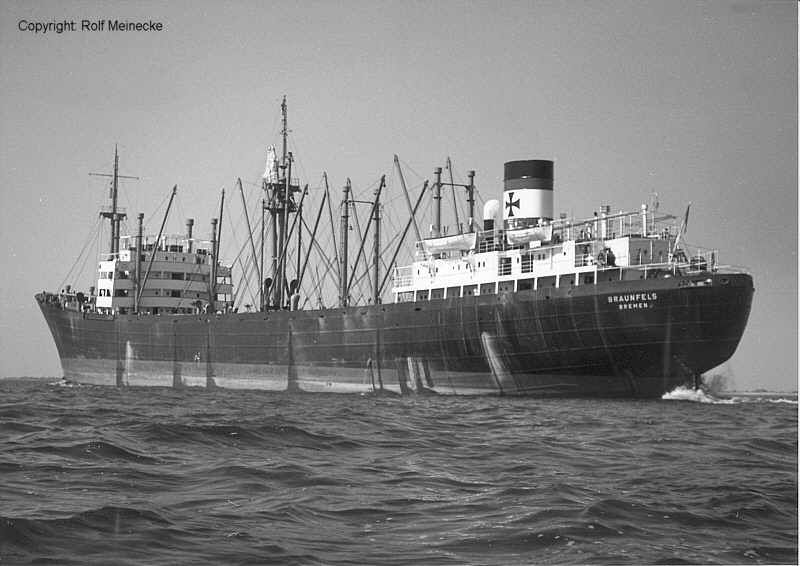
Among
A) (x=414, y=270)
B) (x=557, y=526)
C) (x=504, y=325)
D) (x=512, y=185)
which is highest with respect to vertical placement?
(x=512, y=185)

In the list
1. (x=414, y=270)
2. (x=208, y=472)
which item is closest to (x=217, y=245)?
(x=414, y=270)

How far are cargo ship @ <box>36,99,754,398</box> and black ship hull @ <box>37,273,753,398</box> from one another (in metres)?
0.04

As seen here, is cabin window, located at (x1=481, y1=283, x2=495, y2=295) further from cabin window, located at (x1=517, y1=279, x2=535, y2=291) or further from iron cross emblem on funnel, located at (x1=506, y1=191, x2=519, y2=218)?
iron cross emblem on funnel, located at (x1=506, y1=191, x2=519, y2=218)

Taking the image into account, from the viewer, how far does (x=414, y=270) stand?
3291 centimetres

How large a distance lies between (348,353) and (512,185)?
7.76 meters

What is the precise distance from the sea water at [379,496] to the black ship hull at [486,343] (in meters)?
11.0

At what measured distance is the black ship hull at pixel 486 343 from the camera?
23750mm

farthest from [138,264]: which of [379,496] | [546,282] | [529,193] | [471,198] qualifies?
[379,496]

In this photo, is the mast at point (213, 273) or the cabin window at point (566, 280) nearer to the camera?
the cabin window at point (566, 280)

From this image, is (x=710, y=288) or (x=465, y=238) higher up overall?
(x=465, y=238)

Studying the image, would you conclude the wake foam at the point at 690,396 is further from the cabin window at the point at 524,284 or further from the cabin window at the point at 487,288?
the cabin window at the point at 487,288

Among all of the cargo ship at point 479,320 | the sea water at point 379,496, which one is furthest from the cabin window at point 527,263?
the sea water at point 379,496

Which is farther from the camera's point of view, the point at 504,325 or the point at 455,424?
the point at 504,325

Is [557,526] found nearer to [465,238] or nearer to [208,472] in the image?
[208,472]
